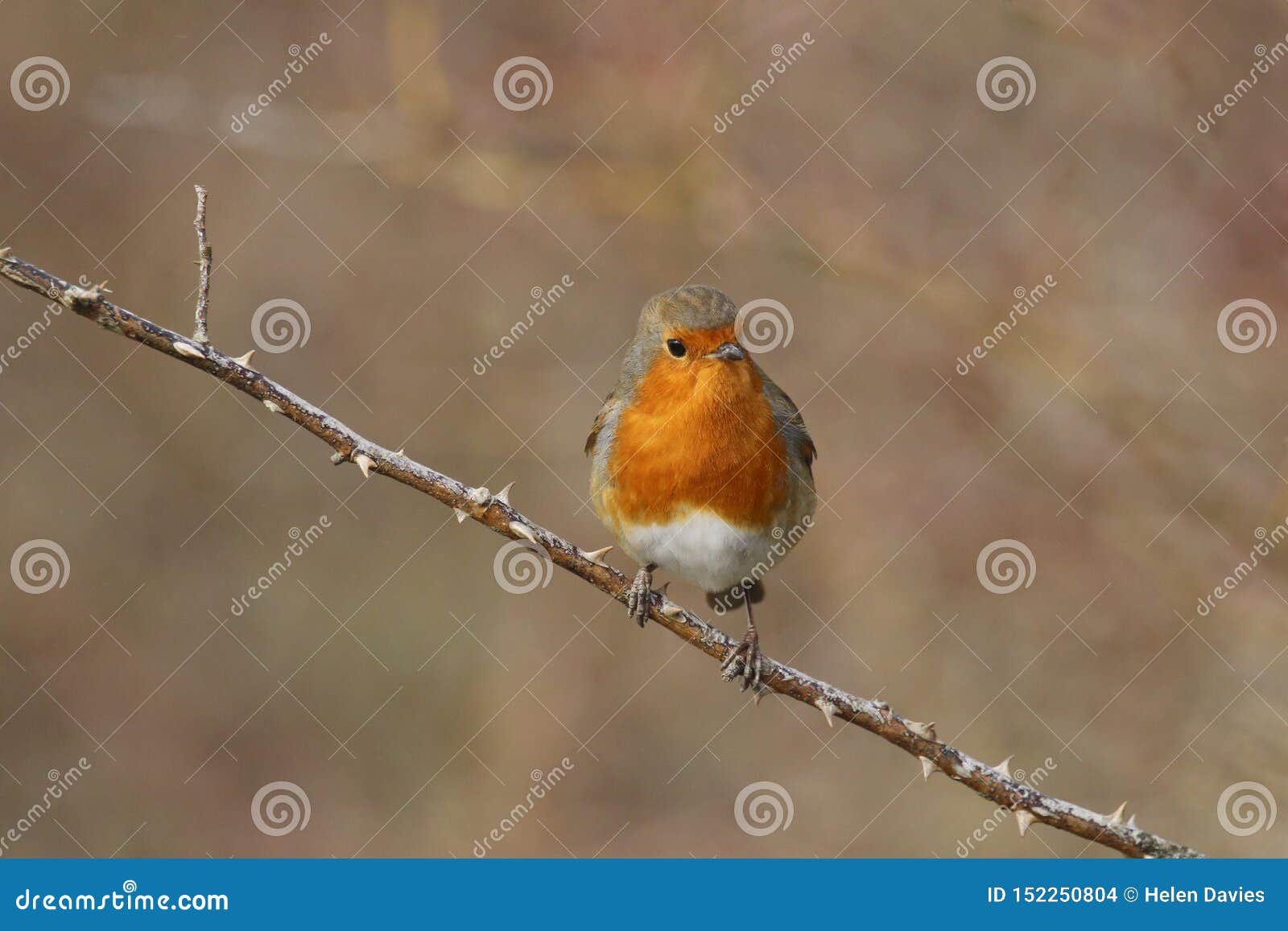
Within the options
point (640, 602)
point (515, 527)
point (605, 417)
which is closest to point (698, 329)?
point (605, 417)

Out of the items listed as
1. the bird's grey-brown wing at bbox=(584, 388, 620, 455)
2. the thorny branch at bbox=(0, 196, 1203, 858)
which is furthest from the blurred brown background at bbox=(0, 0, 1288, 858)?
the thorny branch at bbox=(0, 196, 1203, 858)

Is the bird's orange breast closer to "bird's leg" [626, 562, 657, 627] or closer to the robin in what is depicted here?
the robin

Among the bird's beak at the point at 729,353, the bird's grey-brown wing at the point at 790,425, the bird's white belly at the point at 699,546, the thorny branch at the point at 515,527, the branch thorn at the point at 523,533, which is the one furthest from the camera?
the bird's grey-brown wing at the point at 790,425

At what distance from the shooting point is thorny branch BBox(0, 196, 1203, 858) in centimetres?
361

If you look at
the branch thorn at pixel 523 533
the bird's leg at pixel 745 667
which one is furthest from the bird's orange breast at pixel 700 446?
the branch thorn at pixel 523 533

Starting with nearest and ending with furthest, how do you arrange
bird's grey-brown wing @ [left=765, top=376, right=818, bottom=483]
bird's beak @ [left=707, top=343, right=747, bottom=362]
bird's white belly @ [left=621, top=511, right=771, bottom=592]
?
bird's beak @ [left=707, top=343, right=747, bottom=362]
bird's white belly @ [left=621, top=511, right=771, bottom=592]
bird's grey-brown wing @ [left=765, top=376, right=818, bottom=483]

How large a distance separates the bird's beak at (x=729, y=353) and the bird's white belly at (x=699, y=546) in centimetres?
71

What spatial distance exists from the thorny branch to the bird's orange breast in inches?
44.2

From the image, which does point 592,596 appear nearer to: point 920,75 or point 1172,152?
point 920,75

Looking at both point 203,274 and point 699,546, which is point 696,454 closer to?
point 699,546

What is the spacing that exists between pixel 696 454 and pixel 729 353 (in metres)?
0.48

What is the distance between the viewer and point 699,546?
19.4 feet

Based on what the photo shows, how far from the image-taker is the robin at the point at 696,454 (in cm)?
566

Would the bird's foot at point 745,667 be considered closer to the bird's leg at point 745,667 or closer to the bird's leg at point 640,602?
the bird's leg at point 745,667
